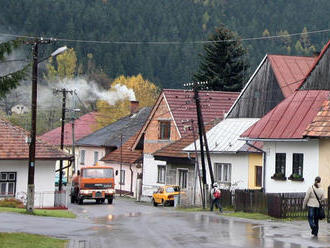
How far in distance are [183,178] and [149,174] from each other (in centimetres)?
802

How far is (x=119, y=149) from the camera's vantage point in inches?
2721

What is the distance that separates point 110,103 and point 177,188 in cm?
5529

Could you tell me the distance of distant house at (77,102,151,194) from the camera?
65.3 metres

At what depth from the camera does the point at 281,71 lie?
160 feet

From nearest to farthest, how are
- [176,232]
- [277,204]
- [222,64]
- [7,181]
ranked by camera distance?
[176,232]
[277,204]
[7,181]
[222,64]

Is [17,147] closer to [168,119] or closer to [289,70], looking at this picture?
[289,70]

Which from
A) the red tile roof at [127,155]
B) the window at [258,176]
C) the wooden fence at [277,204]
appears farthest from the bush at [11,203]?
the red tile roof at [127,155]

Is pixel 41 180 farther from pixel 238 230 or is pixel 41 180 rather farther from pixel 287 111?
pixel 238 230

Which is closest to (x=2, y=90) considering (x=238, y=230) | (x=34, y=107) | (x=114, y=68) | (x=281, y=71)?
(x=238, y=230)

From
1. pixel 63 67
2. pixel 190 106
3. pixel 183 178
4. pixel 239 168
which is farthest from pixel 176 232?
pixel 63 67

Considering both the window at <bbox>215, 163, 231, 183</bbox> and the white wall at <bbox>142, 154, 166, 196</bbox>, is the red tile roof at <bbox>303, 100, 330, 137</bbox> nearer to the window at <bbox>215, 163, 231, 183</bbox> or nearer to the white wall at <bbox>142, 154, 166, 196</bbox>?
the window at <bbox>215, 163, 231, 183</bbox>

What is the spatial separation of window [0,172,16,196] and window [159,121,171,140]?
20355 millimetres

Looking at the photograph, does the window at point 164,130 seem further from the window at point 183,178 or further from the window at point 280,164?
the window at point 280,164

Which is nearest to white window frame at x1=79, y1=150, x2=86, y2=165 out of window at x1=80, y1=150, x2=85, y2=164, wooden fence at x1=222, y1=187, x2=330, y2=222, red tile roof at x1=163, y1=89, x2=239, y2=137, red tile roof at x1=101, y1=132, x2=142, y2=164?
window at x1=80, y1=150, x2=85, y2=164
